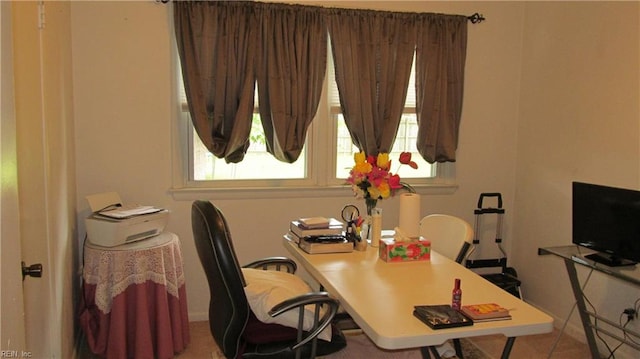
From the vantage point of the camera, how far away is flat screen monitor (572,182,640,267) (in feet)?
8.91

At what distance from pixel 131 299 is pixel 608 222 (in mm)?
2702

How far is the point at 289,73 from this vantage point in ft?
11.9

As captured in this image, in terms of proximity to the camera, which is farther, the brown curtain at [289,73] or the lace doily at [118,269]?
the brown curtain at [289,73]

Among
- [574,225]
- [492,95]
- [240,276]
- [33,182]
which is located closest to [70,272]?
[33,182]

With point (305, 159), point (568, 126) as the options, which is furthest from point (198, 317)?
point (568, 126)

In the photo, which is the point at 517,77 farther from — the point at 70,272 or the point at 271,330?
the point at 70,272

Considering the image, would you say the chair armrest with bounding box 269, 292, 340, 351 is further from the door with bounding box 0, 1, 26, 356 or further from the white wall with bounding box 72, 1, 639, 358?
the white wall with bounding box 72, 1, 639, 358

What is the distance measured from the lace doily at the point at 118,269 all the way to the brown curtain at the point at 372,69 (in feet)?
5.32

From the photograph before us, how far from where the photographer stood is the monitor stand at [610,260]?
9.07 ft

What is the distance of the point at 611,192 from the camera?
111 inches

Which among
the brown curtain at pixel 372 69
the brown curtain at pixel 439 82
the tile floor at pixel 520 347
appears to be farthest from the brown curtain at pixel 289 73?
the tile floor at pixel 520 347

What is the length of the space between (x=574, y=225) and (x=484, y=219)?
1180 millimetres

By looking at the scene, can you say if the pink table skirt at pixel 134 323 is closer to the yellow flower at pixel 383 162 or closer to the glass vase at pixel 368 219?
the glass vase at pixel 368 219

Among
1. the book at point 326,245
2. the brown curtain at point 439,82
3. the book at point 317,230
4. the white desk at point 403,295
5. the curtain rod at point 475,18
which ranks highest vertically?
the curtain rod at point 475,18
